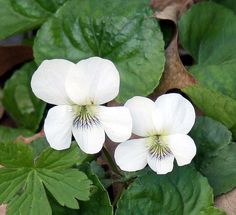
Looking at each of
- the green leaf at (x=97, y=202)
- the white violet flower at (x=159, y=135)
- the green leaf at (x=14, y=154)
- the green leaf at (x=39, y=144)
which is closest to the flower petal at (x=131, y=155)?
the white violet flower at (x=159, y=135)

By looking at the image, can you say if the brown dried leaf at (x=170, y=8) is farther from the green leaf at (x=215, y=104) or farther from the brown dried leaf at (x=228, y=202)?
the brown dried leaf at (x=228, y=202)

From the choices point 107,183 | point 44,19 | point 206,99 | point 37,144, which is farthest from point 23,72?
point 206,99

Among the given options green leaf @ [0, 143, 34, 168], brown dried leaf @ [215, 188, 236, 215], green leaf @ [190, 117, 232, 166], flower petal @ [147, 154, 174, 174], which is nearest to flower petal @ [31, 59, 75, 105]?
green leaf @ [0, 143, 34, 168]

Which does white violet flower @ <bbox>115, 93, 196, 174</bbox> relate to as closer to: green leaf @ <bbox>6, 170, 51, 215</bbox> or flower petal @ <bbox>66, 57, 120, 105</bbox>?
flower petal @ <bbox>66, 57, 120, 105</bbox>

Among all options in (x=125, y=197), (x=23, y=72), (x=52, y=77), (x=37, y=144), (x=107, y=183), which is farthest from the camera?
(x=23, y=72)

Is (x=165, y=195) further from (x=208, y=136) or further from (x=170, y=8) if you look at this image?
(x=170, y=8)

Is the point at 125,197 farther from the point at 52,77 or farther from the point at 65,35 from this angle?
the point at 65,35

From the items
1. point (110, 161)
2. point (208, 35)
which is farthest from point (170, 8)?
point (110, 161)
